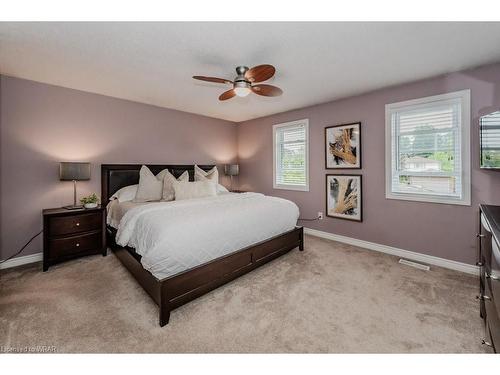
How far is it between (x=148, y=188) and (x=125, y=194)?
0.35 meters

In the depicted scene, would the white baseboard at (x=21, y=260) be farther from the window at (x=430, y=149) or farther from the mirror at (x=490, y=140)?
the mirror at (x=490, y=140)

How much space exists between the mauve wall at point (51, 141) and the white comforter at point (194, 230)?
5.50ft

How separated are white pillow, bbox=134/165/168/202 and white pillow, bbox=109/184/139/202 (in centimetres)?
9

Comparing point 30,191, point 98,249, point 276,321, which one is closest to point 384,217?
point 276,321

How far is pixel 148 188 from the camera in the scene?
11.6 ft

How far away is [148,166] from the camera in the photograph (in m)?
4.02

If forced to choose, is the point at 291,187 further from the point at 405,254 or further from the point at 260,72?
→ the point at 260,72

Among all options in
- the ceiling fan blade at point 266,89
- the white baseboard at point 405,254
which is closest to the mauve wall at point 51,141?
the ceiling fan blade at point 266,89

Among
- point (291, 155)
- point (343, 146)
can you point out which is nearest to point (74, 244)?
point (291, 155)

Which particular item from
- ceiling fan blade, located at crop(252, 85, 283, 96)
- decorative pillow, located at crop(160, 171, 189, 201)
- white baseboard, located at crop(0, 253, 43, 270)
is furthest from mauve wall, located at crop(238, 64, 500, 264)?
white baseboard, located at crop(0, 253, 43, 270)

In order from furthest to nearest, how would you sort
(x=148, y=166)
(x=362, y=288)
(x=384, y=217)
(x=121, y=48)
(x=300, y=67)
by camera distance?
(x=148, y=166), (x=384, y=217), (x=300, y=67), (x=362, y=288), (x=121, y=48)

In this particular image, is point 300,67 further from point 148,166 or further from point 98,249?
point 98,249
